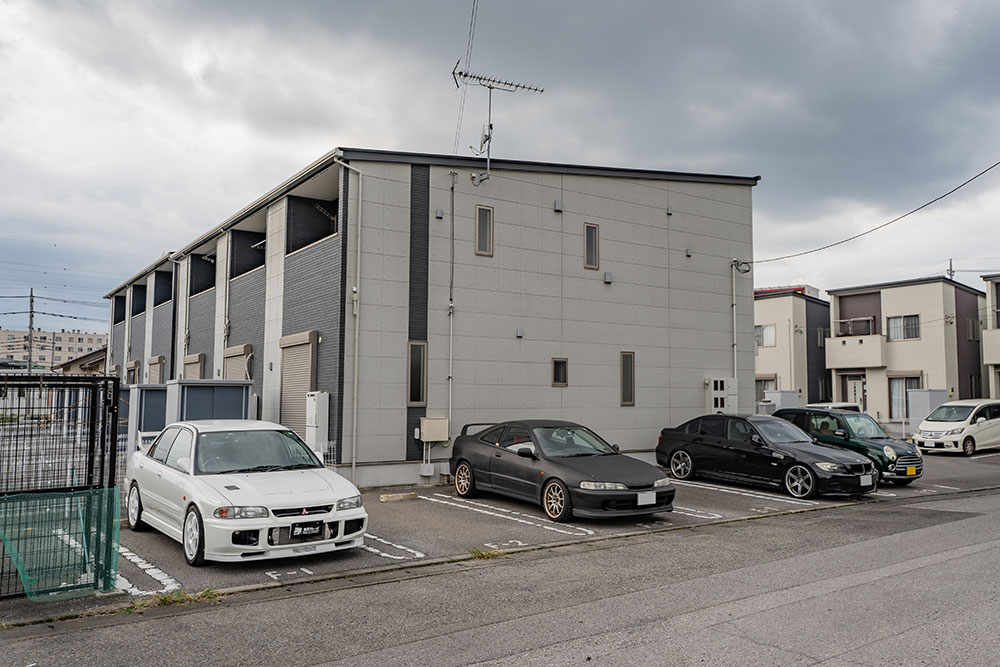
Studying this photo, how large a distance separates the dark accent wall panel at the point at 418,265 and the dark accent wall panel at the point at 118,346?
21523mm

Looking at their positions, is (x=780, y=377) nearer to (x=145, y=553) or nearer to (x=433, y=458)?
(x=433, y=458)

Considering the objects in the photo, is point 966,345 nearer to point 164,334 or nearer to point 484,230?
point 484,230

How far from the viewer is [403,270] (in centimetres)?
1445

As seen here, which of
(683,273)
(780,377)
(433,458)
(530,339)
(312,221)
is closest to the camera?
(433,458)

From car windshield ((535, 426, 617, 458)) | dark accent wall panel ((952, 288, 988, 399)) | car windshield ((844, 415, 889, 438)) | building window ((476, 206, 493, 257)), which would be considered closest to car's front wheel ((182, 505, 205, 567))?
car windshield ((535, 426, 617, 458))

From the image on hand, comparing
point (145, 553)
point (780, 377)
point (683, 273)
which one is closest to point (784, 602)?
point (145, 553)

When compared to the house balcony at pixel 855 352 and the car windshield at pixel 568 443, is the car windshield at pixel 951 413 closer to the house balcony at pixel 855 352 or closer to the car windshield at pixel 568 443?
the house balcony at pixel 855 352

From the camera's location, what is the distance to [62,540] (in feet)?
20.8

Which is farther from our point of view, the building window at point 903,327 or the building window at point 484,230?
the building window at point 903,327

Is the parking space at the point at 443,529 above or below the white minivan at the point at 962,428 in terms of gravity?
below

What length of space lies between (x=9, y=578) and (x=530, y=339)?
423 inches

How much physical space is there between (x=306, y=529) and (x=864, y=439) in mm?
12041

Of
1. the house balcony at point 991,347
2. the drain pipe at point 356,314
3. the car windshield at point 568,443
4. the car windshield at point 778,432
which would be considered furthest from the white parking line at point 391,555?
the house balcony at point 991,347

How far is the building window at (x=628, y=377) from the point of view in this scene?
1705cm
